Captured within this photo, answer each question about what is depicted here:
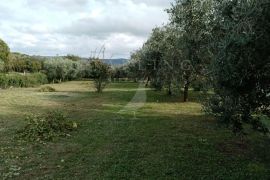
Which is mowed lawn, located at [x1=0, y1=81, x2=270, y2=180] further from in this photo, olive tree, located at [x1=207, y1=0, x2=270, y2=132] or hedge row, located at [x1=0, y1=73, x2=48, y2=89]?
hedge row, located at [x1=0, y1=73, x2=48, y2=89]

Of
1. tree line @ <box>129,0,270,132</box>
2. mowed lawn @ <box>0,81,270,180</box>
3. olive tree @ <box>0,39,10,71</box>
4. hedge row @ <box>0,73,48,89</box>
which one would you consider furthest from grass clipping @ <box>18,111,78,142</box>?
olive tree @ <box>0,39,10,71</box>

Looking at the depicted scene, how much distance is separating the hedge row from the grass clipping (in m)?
44.0

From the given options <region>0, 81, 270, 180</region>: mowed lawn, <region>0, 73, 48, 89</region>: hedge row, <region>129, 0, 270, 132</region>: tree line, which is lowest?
<region>0, 81, 270, 180</region>: mowed lawn

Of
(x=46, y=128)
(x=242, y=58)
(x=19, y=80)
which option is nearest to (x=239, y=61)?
(x=242, y=58)

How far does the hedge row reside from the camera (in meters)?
60.2

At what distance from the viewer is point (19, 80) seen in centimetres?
6519

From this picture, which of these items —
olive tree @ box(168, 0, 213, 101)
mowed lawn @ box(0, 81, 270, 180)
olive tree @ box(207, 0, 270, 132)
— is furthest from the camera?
olive tree @ box(168, 0, 213, 101)

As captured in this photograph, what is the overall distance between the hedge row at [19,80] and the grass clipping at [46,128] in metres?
44.0

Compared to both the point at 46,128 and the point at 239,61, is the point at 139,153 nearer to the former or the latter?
the point at 46,128

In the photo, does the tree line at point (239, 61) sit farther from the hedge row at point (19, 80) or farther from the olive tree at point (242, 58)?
the hedge row at point (19, 80)

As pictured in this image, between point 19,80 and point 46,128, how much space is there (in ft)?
165

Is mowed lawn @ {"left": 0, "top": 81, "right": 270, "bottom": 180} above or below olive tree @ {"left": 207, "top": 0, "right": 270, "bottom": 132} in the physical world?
below

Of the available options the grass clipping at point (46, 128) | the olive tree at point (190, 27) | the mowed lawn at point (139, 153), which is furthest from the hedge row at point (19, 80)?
the grass clipping at point (46, 128)

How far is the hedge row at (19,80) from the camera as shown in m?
60.2
